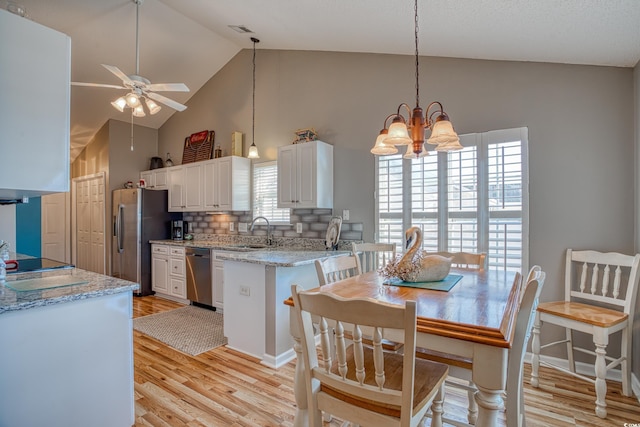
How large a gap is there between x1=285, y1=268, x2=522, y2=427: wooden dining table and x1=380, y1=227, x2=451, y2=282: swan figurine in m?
0.10

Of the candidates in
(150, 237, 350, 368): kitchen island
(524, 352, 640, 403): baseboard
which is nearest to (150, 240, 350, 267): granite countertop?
(150, 237, 350, 368): kitchen island

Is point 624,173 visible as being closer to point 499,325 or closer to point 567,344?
point 567,344

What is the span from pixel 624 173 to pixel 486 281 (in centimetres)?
148

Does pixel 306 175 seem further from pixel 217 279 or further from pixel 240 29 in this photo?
pixel 240 29

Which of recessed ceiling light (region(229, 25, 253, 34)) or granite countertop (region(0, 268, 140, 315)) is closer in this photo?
granite countertop (region(0, 268, 140, 315))

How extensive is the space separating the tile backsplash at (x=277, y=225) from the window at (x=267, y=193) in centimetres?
12

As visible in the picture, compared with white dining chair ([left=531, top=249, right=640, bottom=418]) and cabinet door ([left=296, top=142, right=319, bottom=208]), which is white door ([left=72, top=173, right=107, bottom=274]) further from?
white dining chair ([left=531, top=249, right=640, bottom=418])

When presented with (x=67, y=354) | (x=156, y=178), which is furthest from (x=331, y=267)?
(x=156, y=178)

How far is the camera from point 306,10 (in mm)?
2779

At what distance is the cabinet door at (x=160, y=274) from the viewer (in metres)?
4.71

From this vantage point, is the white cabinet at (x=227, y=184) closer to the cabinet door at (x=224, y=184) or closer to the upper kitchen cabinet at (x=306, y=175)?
the cabinet door at (x=224, y=184)

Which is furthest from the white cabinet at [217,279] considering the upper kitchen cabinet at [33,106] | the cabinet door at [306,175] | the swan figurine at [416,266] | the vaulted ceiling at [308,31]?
the vaulted ceiling at [308,31]

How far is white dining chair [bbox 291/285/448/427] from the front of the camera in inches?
39.2

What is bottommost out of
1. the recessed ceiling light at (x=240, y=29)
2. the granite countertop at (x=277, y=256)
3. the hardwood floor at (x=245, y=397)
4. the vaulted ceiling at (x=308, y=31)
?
the hardwood floor at (x=245, y=397)
